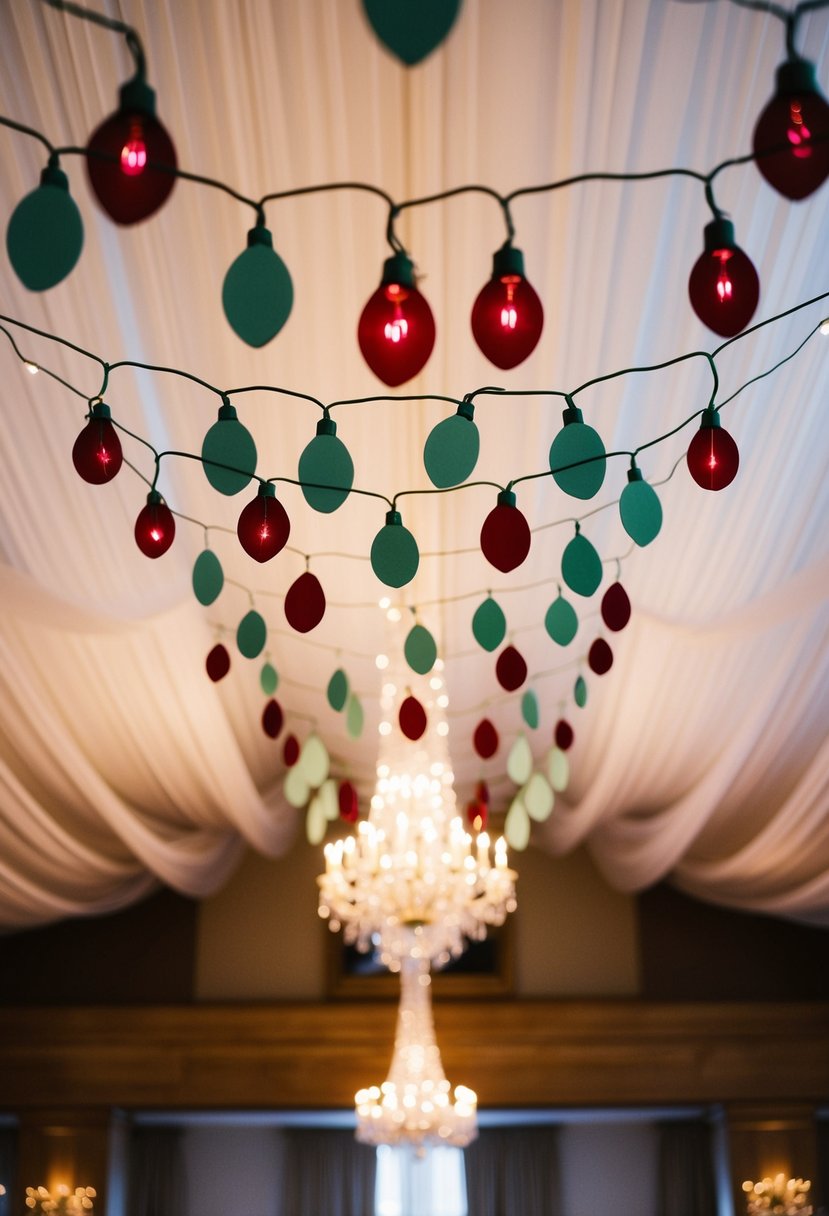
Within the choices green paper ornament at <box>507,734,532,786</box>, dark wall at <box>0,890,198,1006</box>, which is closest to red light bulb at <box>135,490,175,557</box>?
green paper ornament at <box>507,734,532,786</box>

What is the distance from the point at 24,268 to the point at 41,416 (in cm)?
214

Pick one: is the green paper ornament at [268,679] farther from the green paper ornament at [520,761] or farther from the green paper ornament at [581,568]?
the green paper ornament at [581,568]

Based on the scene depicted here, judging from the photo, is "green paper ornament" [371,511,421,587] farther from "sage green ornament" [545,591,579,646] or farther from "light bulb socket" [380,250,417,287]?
"sage green ornament" [545,591,579,646]

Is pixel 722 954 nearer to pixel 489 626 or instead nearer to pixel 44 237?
pixel 489 626

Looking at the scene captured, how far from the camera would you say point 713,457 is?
7.97 feet

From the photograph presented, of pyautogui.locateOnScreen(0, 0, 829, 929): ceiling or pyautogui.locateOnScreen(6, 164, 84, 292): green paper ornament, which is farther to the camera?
pyautogui.locateOnScreen(0, 0, 829, 929): ceiling

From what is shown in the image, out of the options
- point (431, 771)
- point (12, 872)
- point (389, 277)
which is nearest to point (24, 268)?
point (389, 277)

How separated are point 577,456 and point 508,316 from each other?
1.61 ft

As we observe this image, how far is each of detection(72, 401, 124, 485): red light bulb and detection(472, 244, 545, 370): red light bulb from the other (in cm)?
90

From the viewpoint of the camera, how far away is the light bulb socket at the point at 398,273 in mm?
1830

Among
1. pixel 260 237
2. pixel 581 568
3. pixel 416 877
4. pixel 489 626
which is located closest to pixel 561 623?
pixel 489 626

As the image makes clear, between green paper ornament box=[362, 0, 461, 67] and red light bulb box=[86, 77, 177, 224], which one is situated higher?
red light bulb box=[86, 77, 177, 224]

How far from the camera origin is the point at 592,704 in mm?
6301

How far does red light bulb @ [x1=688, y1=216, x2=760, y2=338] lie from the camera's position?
1.86m
